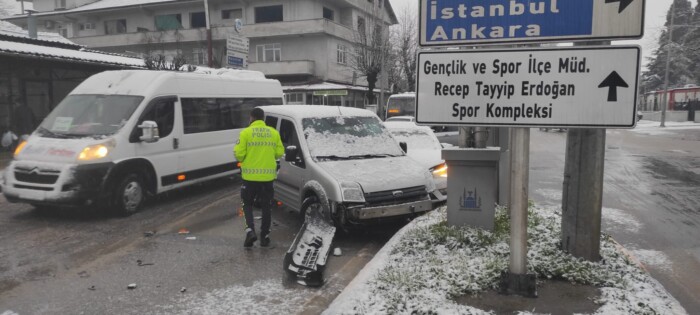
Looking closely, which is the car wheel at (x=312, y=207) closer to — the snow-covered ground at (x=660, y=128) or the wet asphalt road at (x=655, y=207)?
the wet asphalt road at (x=655, y=207)

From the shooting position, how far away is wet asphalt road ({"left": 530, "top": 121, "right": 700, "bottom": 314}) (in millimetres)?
5383

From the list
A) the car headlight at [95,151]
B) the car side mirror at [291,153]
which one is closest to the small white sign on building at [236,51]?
the car headlight at [95,151]

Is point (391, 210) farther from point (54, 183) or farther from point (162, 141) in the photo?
point (54, 183)

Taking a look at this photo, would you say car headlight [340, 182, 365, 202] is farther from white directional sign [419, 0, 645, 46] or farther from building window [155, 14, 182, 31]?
building window [155, 14, 182, 31]

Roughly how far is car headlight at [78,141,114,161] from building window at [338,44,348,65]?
118 feet

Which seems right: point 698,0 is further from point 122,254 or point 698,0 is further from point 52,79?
point 122,254

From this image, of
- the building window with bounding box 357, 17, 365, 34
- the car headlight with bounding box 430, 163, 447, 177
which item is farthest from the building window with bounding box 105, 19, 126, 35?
the car headlight with bounding box 430, 163, 447, 177

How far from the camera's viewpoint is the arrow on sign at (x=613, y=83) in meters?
3.55

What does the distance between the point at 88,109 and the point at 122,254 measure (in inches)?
132

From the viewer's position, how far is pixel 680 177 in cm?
1233

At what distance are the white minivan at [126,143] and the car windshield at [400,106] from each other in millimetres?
9845

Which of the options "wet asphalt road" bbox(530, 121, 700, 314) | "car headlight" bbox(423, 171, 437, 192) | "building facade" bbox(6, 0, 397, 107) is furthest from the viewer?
"building facade" bbox(6, 0, 397, 107)

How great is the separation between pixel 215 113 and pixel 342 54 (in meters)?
34.1

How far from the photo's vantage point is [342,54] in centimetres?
4306
